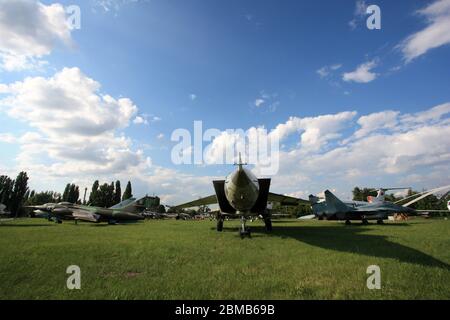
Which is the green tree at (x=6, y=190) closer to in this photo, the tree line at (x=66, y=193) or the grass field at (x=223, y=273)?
the tree line at (x=66, y=193)

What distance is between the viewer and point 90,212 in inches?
1187

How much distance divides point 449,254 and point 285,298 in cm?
758

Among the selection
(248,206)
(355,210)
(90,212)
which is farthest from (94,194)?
(248,206)

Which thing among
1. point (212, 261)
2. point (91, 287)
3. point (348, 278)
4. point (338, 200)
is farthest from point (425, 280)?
point (338, 200)

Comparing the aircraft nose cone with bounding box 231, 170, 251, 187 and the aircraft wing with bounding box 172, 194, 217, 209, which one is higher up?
the aircraft nose cone with bounding box 231, 170, 251, 187

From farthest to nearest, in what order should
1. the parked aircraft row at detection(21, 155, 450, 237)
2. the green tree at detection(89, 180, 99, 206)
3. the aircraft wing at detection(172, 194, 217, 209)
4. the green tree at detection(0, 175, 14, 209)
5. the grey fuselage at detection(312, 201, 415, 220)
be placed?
the green tree at detection(89, 180, 99, 206) → the green tree at detection(0, 175, 14, 209) → the grey fuselage at detection(312, 201, 415, 220) → the aircraft wing at detection(172, 194, 217, 209) → the parked aircraft row at detection(21, 155, 450, 237)

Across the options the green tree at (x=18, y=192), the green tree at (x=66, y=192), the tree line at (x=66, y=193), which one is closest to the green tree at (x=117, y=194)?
the tree line at (x=66, y=193)

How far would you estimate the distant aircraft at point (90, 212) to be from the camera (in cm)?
2934

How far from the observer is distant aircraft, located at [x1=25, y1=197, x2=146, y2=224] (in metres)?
29.3

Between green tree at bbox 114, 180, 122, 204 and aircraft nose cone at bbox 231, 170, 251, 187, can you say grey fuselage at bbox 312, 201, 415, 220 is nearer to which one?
aircraft nose cone at bbox 231, 170, 251, 187

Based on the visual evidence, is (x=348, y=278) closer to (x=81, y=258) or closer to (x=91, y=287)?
(x=91, y=287)

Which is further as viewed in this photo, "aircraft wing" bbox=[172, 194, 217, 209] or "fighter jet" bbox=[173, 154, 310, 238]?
"aircraft wing" bbox=[172, 194, 217, 209]

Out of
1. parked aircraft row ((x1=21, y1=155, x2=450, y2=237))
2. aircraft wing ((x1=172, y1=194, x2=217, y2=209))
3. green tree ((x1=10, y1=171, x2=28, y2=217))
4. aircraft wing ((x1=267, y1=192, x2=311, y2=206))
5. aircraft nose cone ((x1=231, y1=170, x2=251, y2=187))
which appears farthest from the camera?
green tree ((x1=10, y1=171, x2=28, y2=217))

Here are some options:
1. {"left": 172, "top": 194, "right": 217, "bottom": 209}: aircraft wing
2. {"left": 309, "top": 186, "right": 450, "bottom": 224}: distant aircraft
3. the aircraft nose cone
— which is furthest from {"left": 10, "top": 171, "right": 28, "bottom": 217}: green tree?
the aircraft nose cone
